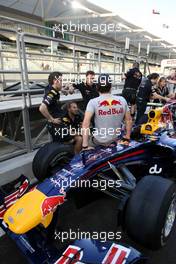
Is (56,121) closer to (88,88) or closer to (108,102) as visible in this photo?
(108,102)

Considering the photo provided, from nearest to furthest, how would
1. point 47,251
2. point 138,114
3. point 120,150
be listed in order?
point 47,251 → point 120,150 → point 138,114

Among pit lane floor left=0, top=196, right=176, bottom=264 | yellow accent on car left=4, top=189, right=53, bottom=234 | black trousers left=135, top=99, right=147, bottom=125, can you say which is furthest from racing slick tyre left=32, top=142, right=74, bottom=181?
black trousers left=135, top=99, right=147, bottom=125

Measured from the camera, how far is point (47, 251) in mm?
1947

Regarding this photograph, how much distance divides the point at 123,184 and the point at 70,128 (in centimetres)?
164

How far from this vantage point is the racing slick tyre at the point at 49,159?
9.96 ft

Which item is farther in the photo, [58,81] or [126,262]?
[58,81]

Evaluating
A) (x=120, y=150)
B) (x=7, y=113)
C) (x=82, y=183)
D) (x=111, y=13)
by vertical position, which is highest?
(x=111, y=13)

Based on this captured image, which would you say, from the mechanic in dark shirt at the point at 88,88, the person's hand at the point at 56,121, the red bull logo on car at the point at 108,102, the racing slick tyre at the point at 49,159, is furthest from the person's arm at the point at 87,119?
the mechanic in dark shirt at the point at 88,88

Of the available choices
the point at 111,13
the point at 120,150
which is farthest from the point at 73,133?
the point at 111,13

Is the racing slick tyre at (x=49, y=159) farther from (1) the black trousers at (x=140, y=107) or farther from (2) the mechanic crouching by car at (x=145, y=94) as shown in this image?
(1) the black trousers at (x=140, y=107)

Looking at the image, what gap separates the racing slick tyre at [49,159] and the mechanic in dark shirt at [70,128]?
0.70 metres

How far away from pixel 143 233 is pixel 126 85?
503 centimetres

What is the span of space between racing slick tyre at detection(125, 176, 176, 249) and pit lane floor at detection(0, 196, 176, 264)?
283mm

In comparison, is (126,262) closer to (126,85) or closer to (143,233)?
(143,233)
